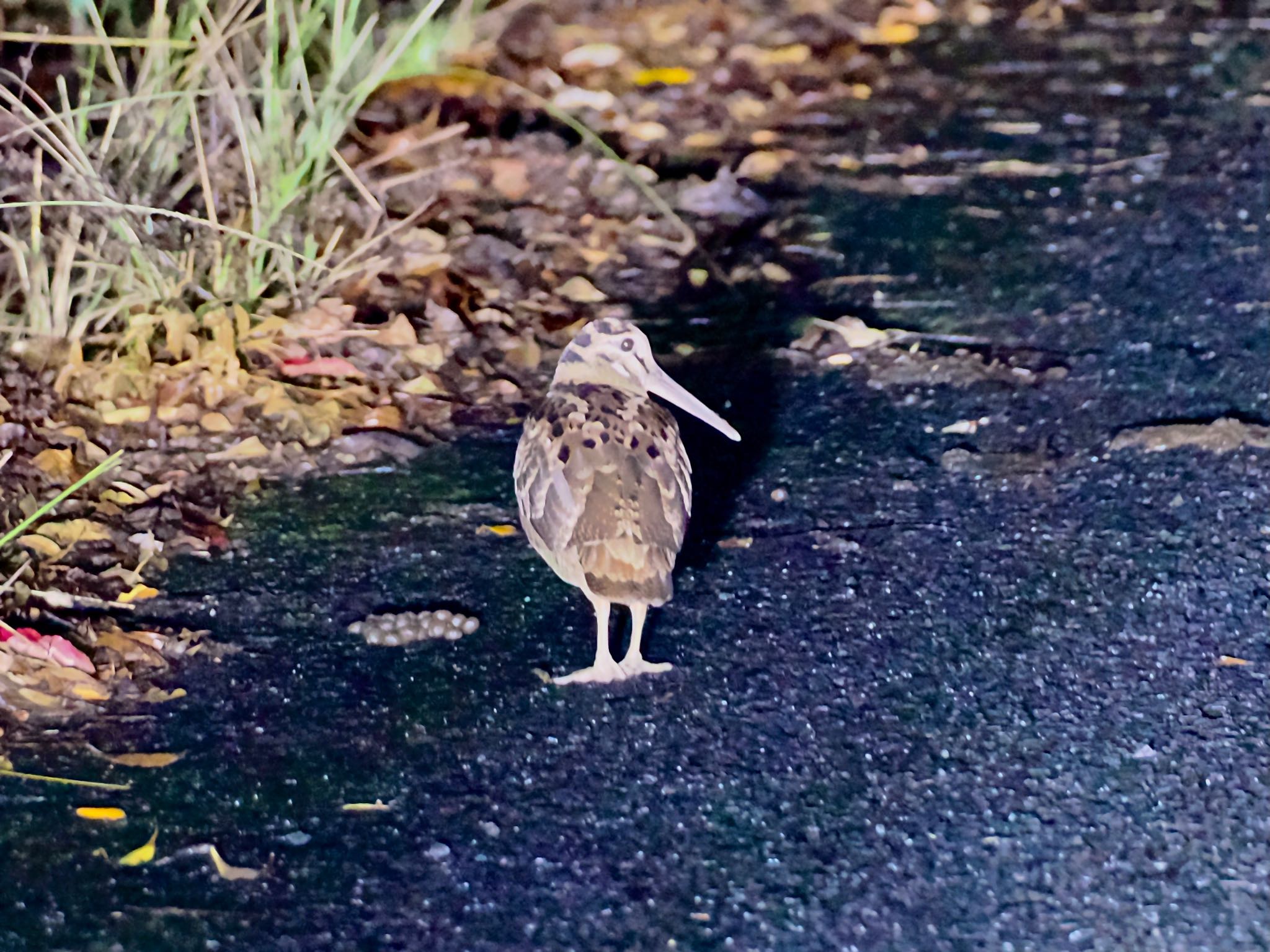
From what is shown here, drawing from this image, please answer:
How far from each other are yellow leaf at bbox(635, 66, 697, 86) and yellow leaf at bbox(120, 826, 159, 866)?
196 inches

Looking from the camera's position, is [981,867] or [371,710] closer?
[981,867]

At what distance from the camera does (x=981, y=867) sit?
2.76 metres

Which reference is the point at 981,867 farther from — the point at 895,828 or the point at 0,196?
the point at 0,196

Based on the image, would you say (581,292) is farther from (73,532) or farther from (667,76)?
(667,76)

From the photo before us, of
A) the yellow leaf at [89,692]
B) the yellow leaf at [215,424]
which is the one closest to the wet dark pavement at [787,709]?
the yellow leaf at [89,692]

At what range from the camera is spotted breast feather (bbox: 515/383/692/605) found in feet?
10.7

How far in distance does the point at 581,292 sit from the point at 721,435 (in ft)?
3.50

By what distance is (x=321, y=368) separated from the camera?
4684mm

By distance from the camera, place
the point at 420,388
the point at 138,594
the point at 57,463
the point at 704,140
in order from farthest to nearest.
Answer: the point at 704,140
the point at 420,388
the point at 57,463
the point at 138,594

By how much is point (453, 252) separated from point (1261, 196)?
3.41m

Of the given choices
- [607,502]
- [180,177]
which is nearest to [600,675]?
[607,502]

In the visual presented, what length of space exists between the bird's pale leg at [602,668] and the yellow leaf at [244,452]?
1538 mm

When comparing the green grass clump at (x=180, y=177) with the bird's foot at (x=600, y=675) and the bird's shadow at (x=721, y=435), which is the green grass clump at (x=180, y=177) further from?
the bird's foot at (x=600, y=675)

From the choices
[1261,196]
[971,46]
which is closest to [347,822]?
[1261,196]
